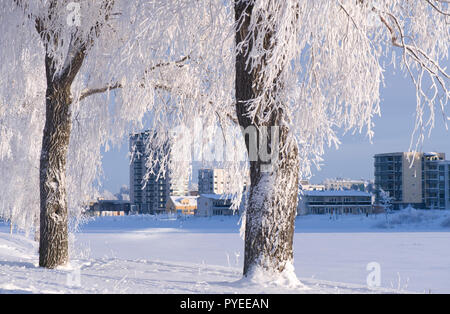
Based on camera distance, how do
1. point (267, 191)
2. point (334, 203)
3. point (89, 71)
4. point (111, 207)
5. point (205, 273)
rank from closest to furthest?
point (267, 191) < point (205, 273) < point (89, 71) < point (334, 203) < point (111, 207)

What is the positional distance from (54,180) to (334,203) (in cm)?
8598

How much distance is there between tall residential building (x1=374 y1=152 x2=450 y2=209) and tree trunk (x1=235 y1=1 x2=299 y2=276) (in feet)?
325

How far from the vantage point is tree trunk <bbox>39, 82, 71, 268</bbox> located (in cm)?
855

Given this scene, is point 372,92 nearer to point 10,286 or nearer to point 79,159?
point 10,286

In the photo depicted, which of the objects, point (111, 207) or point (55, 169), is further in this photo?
point (111, 207)

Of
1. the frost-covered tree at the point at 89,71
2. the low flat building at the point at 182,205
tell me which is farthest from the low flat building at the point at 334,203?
the frost-covered tree at the point at 89,71

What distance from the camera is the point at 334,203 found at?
9150 centimetres

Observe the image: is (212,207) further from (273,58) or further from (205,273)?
(273,58)

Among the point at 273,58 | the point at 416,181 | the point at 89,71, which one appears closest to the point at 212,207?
the point at 416,181

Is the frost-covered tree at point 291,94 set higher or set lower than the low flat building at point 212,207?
higher

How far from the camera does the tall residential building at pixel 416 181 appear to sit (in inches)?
3954

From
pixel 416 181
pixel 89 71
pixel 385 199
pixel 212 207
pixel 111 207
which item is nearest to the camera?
pixel 89 71

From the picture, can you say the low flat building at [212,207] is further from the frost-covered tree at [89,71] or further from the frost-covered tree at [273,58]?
the frost-covered tree at [273,58]

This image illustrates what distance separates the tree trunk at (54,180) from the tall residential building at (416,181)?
98.0 metres
